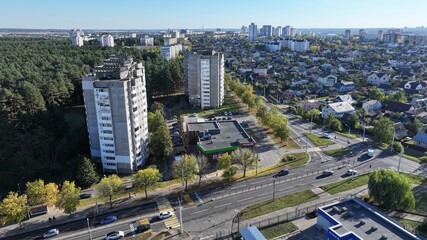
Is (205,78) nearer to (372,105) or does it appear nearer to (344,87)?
(372,105)

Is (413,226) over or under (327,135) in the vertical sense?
under

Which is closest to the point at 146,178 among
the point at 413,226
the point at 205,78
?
the point at 413,226

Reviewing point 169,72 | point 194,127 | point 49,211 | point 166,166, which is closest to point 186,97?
point 169,72

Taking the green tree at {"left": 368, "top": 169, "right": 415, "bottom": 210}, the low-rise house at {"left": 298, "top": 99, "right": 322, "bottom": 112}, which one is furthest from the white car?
the low-rise house at {"left": 298, "top": 99, "right": 322, "bottom": 112}

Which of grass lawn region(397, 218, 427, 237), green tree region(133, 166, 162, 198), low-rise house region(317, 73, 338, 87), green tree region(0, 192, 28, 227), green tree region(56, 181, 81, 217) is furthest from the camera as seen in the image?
low-rise house region(317, 73, 338, 87)

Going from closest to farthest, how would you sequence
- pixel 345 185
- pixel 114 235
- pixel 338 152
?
pixel 114 235
pixel 345 185
pixel 338 152

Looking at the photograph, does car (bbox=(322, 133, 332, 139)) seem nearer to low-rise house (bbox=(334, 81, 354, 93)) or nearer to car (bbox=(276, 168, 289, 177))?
car (bbox=(276, 168, 289, 177))

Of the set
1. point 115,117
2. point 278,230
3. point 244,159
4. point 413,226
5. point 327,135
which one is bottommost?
point 278,230
